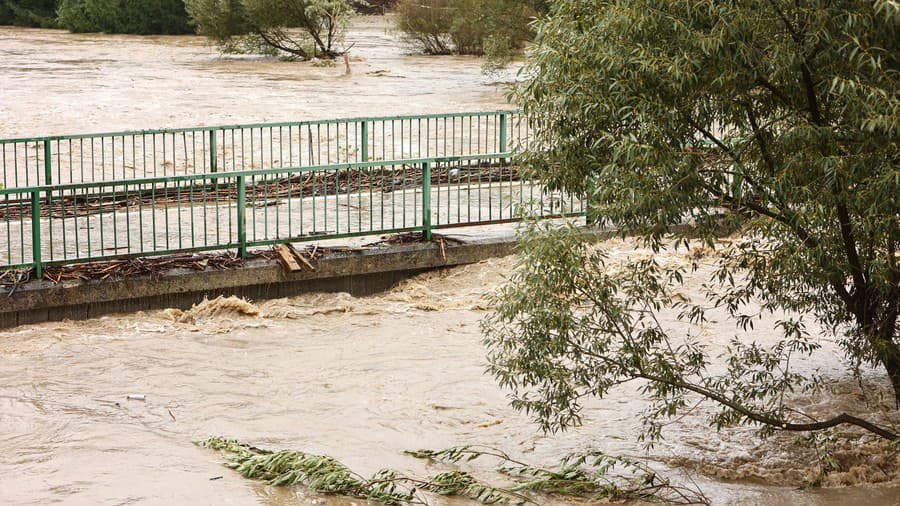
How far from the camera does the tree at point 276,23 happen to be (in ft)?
172

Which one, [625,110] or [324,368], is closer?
[625,110]

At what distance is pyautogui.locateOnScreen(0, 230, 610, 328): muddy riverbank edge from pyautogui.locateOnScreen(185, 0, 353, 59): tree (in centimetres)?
3743

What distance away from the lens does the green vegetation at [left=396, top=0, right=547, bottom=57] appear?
37.7m

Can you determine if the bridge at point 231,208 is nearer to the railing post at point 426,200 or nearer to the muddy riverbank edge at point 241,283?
the railing post at point 426,200

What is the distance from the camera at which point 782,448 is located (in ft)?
32.6

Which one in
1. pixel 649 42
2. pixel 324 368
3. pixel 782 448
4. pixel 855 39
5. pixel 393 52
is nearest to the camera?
pixel 855 39

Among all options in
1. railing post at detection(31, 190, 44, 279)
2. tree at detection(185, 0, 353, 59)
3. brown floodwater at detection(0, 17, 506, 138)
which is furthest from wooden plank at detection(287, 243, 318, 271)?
tree at detection(185, 0, 353, 59)

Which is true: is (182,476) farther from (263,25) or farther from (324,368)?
(263,25)

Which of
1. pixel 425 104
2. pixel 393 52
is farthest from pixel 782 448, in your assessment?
pixel 393 52

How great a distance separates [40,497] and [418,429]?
11.0 ft

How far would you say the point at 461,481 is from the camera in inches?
339

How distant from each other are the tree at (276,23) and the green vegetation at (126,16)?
15.6m

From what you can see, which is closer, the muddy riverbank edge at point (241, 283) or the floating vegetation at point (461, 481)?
the floating vegetation at point (461, 481)

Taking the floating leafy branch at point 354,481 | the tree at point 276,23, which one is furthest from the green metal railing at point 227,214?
the tree at point 276,23
